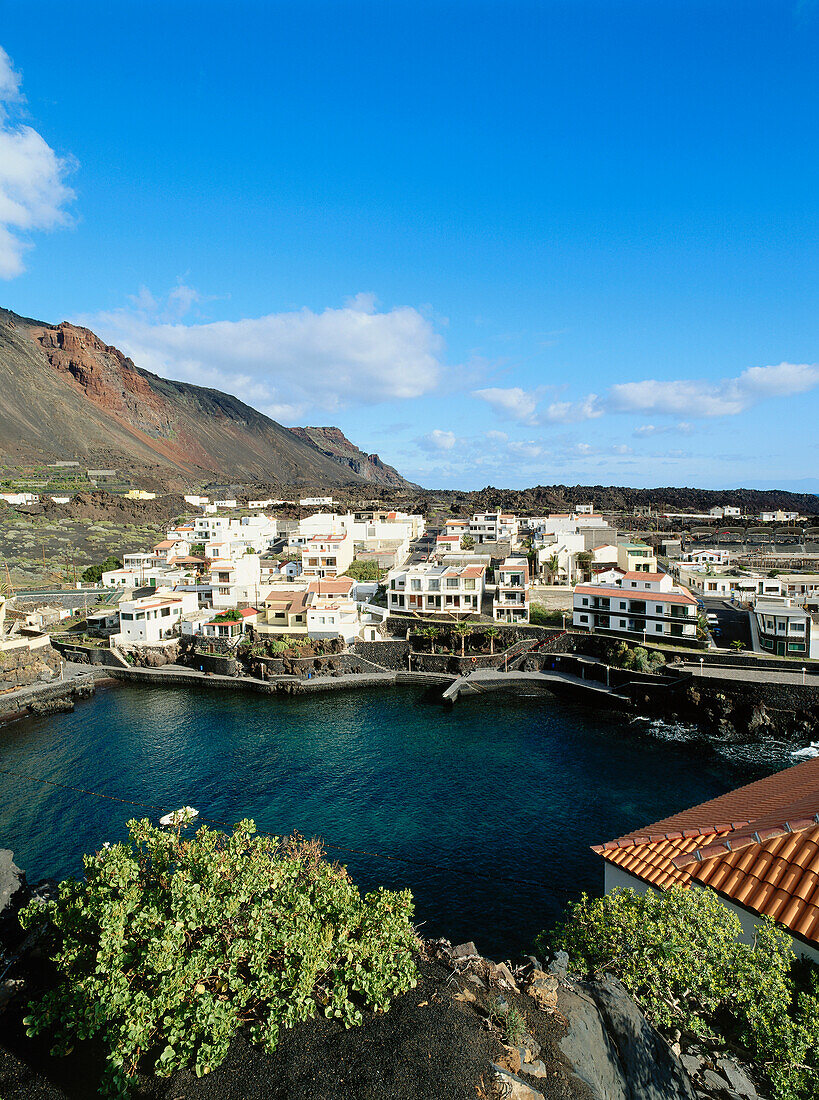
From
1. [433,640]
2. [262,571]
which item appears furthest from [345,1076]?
[262,571]

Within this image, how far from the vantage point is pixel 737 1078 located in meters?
7.88

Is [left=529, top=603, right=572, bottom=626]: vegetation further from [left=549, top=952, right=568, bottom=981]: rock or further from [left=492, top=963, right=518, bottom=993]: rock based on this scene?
[left=492, top=963, right=518, bottom=993]: rock

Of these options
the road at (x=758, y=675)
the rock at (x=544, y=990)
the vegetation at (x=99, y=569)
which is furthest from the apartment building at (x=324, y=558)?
the rock at (x=544, y=990)

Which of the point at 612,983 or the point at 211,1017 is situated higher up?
the point at 211,1017

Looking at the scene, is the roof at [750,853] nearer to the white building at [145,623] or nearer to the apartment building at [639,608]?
the apartment building at [639,608]

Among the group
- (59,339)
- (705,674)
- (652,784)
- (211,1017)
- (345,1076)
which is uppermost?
(59,339)

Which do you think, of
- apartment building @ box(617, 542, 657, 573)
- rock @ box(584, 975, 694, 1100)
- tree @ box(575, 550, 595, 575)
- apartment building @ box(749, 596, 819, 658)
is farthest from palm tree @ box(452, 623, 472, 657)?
rock @ box(584, 975, 694, 1100)

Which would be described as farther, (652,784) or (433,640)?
(433,640)

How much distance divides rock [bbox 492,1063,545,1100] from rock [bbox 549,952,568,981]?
2818mm

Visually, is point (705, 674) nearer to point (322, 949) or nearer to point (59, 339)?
point (322, 949)

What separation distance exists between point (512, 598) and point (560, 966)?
3750 cm

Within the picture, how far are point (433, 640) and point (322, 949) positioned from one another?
Result: 3584 centimetres

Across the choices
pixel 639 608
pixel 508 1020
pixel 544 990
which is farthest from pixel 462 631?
pixel 508 1020

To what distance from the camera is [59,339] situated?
650ft
